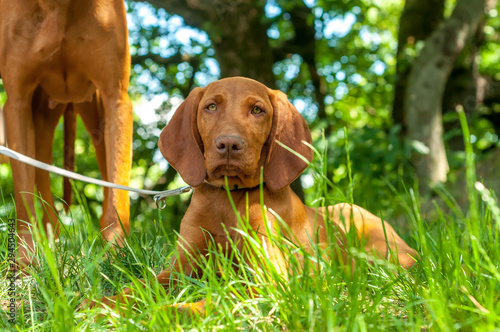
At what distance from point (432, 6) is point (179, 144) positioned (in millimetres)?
7070

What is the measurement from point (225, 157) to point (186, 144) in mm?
331

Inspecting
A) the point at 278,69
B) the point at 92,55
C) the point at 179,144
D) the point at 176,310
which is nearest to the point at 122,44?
the point at 92,55

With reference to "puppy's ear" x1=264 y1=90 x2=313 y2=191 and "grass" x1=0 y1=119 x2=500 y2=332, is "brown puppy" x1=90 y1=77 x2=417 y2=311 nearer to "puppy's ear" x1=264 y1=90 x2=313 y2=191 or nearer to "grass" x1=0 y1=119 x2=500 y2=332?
"puppy's ear" x1=264 y1=90 x2=313 y2=191

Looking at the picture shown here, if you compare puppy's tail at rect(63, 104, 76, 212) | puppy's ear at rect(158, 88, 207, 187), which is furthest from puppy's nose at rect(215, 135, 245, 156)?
puppy's tail at rect(63, 104, 76, 212)

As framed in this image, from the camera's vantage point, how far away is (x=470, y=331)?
1.60 meters

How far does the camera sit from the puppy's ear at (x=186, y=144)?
2.45 metres

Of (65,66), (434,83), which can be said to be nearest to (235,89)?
(65,66)

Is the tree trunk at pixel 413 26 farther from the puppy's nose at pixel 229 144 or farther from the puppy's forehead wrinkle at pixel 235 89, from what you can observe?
the puppy's nose at pixel 229 144

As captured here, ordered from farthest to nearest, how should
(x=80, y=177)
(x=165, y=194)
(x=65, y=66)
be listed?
(x=65, y=66), (x=165, y=194), (x=80, y=177)

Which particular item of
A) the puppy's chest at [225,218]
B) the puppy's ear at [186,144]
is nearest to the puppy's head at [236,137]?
the puppy's ear at [186,144]

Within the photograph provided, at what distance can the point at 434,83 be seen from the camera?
6.96 metres

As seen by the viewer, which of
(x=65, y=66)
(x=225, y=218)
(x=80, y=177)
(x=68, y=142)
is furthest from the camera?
(x=68, y=142)

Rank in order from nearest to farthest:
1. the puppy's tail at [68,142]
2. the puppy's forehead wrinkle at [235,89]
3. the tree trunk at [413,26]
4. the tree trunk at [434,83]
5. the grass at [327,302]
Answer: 1. the grass at [327,302]
2. the puppy's forehead wrinkle at [235,89]
3. the puppy's tail at [68,142]
4. the tree trunk at [434,83]
5. the tree trunk at [413,26]

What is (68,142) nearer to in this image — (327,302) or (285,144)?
(285,144)
